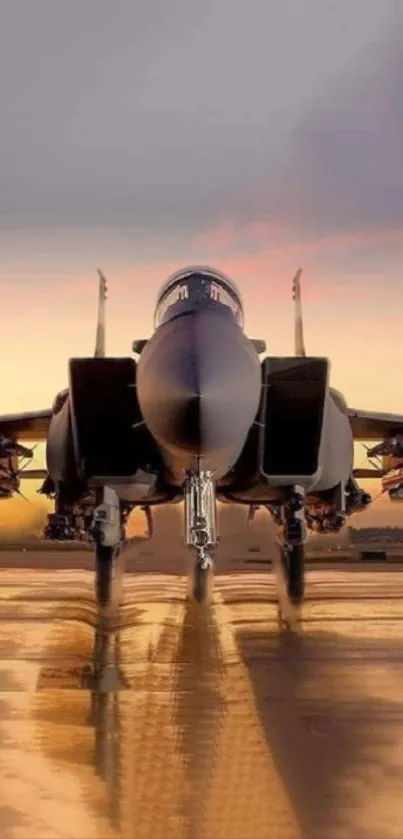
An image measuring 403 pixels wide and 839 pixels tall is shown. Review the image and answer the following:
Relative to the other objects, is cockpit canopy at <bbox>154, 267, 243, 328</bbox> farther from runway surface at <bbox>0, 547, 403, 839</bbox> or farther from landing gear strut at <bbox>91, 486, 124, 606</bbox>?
runway surface at <bbox>0, 547, 403, 839</bbox>

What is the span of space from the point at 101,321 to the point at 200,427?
13.6 ft

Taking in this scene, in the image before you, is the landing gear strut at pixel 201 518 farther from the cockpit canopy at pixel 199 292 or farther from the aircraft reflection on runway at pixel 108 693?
the cockpit canopy at pixel 199 292

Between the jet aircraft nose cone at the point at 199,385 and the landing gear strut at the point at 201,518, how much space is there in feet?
1.41

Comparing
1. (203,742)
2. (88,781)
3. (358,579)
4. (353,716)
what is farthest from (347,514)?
(358,579)

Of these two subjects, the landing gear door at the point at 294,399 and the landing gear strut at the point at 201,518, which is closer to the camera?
the landing gear strut at the point at 201,518

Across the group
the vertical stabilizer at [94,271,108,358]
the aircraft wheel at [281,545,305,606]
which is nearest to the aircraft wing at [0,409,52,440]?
the vertical stabilizer at [94,271,108,358]

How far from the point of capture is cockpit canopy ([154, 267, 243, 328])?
8375 mm

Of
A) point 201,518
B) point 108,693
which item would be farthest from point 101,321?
point 108,693

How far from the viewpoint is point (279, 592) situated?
12.4m

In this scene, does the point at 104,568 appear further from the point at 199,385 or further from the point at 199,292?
the point at 199,385

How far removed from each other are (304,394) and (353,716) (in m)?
3.33

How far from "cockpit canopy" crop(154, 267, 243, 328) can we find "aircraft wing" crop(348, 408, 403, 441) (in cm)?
305

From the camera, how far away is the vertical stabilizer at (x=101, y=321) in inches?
397

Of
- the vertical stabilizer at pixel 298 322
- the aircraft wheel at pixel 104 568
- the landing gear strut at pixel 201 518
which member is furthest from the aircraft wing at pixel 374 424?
the landing gear strut at pixel 201 518
